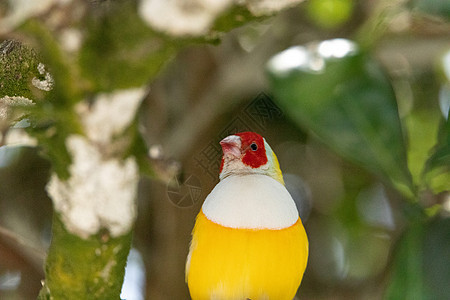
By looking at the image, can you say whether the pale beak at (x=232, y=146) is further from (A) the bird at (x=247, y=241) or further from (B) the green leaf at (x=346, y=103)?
(B) the green leaf at (x=346, y=103)

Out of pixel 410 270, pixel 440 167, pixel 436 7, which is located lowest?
pixel 410 270

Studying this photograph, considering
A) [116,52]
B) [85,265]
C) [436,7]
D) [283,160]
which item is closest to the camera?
[116,52]

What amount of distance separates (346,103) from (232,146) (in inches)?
9.5

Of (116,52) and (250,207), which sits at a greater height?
(116,52)

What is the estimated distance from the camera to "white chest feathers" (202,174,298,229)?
0.93 m

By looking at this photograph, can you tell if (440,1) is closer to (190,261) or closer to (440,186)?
(440,186)

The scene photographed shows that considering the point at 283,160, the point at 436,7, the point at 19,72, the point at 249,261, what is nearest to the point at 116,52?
the point at 19,72

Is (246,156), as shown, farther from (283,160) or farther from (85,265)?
(283,160)

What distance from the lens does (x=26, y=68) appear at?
0.86 m

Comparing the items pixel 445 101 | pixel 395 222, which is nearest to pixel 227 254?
pixel 445 101

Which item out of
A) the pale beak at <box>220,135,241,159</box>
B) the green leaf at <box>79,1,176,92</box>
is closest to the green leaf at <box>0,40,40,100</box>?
the green leaf at <box>79,1,176,92</box>

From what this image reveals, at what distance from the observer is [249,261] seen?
0.95 metres

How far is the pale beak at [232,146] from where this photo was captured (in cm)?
98

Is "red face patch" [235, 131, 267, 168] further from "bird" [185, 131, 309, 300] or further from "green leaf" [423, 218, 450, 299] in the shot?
"green leaf" [423, 218, 450, 299]
